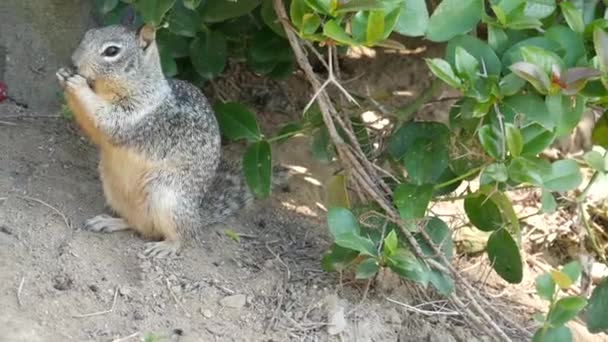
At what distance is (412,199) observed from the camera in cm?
382

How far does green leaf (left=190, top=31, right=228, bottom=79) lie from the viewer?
4.63m

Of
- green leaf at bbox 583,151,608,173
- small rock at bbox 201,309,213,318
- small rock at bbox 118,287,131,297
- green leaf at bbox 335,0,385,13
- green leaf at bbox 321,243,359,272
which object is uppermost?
green leaf at bbox 335,0,385,13

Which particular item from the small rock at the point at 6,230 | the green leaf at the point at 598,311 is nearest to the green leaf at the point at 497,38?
the green leaf at the point at 598,311

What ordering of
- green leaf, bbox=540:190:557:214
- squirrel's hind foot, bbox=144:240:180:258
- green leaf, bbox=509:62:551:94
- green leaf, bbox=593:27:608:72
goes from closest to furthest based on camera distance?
1. green leaf, bbox=509:62:551:94
2. green leaf, bbox=593:27:608:72
3. green leaf, bbox=540:190:557:214
4. squirrel's hind foot, bbox=144:240:180:258

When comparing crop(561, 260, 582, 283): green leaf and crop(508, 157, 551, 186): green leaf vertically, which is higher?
crop(508, 157, 551, 186): green leaf

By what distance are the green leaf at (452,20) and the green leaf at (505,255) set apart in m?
0.92

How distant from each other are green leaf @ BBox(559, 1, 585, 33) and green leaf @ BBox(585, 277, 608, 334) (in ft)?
3.54

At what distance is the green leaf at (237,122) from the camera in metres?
4.33

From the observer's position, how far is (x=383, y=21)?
327 centimetres

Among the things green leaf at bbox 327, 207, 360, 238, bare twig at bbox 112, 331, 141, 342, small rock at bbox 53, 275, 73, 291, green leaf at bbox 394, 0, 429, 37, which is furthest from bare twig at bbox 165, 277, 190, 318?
green leaf at bbox 394, 0, 429, 37

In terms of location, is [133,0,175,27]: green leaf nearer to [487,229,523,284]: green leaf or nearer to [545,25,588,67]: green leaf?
[545,25,588,67]: green leaf

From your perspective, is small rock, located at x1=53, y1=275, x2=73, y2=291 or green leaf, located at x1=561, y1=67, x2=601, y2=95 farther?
small rock, located at x1=53, y1=275, x2=73, y2=291

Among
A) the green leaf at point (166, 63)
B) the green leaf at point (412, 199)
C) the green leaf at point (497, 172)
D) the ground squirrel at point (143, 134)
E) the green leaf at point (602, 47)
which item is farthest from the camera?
the green leaf at point (166, 63)

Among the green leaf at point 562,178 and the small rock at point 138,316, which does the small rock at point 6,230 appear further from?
the green leaf at point 562,178
